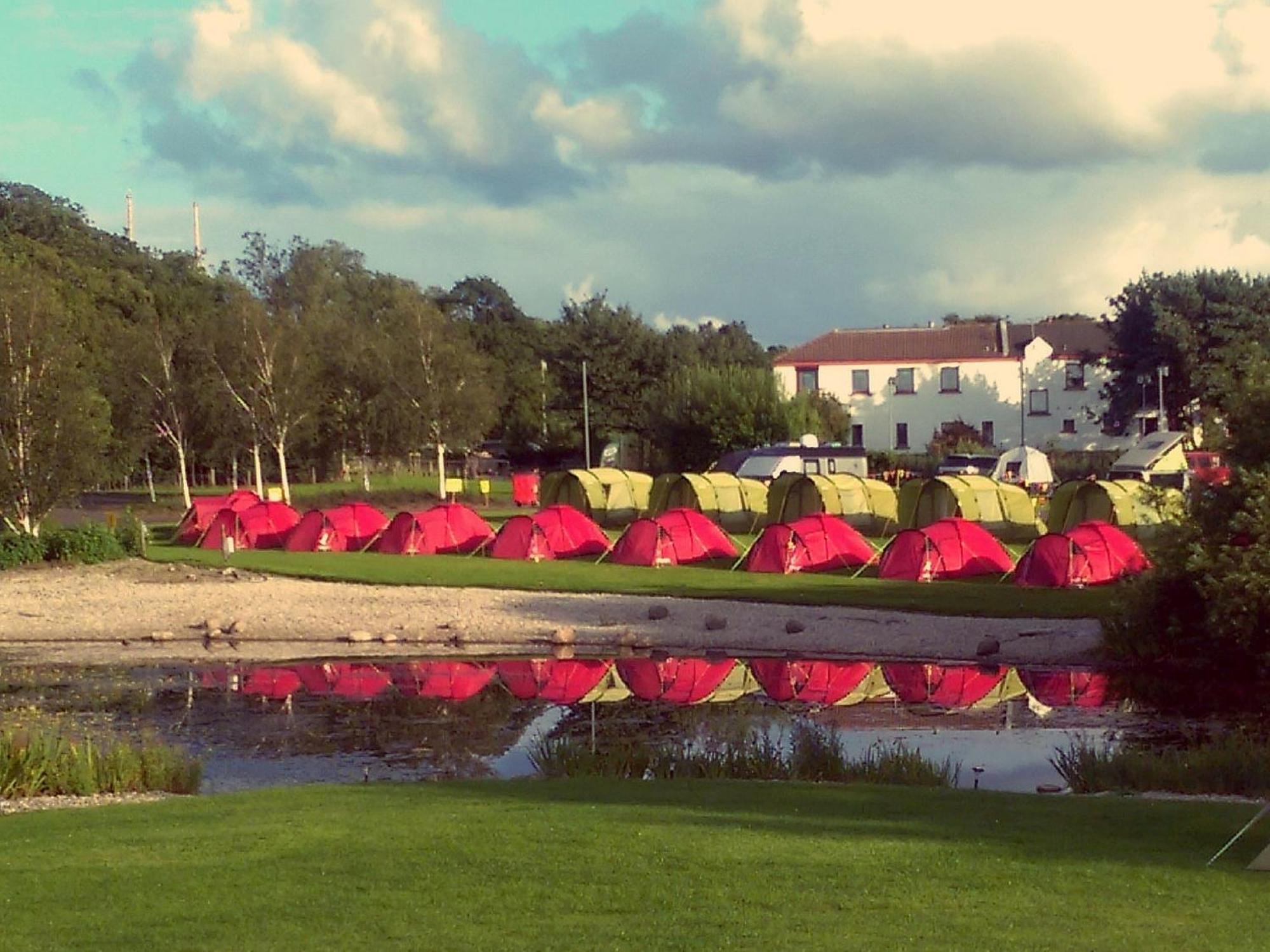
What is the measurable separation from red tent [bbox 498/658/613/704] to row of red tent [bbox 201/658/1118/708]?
0.8 inches

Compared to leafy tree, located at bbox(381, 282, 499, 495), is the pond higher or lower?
lower

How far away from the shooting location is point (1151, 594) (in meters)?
24.6

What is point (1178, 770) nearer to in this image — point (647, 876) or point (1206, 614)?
point (647, 876)

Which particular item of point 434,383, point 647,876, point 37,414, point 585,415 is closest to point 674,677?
point 647,876

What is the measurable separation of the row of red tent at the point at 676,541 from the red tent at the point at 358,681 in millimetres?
12194

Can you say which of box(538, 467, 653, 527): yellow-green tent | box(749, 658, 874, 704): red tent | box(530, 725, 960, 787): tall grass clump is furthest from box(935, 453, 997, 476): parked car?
box(530, 725, 960, 787): tall grass clump

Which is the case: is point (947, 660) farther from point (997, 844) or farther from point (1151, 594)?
point (997, 844)

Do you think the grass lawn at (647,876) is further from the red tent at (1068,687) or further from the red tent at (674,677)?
the red tent at (674,677)

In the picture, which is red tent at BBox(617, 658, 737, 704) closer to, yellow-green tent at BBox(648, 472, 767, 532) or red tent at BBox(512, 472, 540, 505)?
yellow-green tent at BBox(648, 472, 767, 532)

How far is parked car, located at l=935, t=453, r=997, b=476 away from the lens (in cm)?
6097

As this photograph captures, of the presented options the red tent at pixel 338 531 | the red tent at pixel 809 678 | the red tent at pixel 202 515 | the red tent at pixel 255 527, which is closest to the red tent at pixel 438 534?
the red tent at pixel 338 531

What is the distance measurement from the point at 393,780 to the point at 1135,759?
762 cm

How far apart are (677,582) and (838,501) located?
11.9 metres

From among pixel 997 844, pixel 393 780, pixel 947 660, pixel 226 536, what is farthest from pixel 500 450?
pixel 997 844
